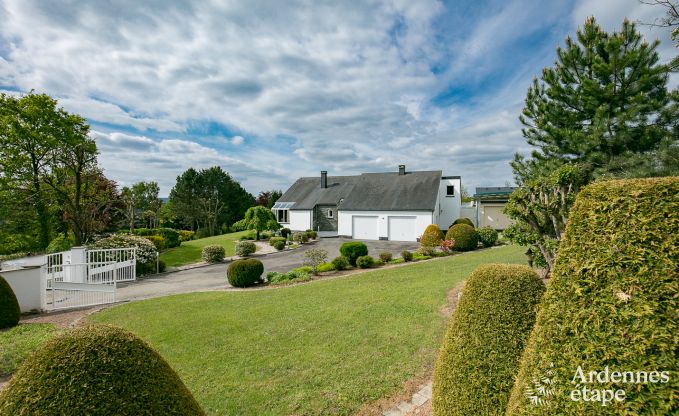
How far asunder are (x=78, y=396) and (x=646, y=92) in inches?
731

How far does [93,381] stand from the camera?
1962 millimetres

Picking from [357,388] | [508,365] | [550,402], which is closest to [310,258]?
[357,388]

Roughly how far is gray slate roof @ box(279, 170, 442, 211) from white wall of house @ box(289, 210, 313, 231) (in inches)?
23.2

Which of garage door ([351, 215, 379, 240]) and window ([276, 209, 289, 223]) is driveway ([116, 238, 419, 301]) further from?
window ([276, 209, 289, 223])

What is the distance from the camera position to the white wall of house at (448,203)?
29.3 metres

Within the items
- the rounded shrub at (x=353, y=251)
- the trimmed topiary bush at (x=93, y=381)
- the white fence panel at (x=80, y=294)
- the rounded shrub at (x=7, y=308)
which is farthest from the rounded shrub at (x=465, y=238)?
the rounded shrub at (x=7, y=308)

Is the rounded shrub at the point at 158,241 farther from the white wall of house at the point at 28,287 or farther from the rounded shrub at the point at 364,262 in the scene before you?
the rounded shrub at the point at 364,262

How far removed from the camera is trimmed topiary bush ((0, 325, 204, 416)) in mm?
1871

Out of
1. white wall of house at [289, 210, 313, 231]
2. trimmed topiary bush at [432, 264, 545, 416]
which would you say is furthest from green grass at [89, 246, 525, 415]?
white wall of house at [289, 210, 313, 231]

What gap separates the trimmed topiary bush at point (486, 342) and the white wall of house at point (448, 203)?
2719cm

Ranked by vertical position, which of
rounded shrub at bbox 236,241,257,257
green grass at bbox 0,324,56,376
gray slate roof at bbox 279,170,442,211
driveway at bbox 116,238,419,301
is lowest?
driveway at bbox 116,238,419,301

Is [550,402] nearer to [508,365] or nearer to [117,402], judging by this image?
[508,365]

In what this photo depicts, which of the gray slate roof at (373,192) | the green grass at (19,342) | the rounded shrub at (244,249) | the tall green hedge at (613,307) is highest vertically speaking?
the gray slate roof at (373,192)

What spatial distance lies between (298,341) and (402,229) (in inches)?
879
